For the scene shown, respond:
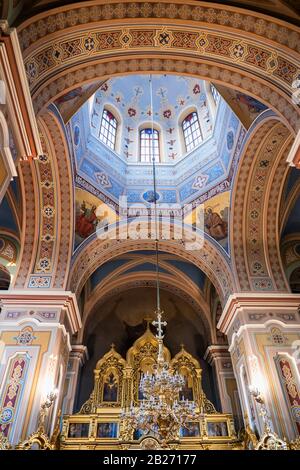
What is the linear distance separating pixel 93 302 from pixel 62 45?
35.5 ft

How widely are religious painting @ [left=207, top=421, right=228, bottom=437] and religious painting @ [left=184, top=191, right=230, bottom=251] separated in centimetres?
557

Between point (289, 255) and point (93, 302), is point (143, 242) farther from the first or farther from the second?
point (289, 255)

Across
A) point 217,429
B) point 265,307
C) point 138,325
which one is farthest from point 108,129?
point 217,429

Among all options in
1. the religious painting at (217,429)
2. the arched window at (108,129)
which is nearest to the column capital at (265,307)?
the religious painting at (217,429)

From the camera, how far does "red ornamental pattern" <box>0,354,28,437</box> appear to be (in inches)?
336

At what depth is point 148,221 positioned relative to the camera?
13078 millimetres

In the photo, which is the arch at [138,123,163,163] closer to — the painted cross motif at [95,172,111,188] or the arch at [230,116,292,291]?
the painted cross motif at [95,172,111,188]

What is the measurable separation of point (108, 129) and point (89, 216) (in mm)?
4394

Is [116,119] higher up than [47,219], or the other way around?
[116,119]

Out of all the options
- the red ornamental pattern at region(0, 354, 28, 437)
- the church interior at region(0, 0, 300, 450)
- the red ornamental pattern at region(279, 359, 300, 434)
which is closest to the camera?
the church interior at region(0, 0, 300, 450)

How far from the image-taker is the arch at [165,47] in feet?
21.3

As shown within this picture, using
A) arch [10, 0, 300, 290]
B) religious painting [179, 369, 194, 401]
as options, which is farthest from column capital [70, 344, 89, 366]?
arch [10, 0, 300, 290]

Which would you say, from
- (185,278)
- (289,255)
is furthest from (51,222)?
(289,255)

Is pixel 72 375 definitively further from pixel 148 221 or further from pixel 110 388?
pixel 148 221
